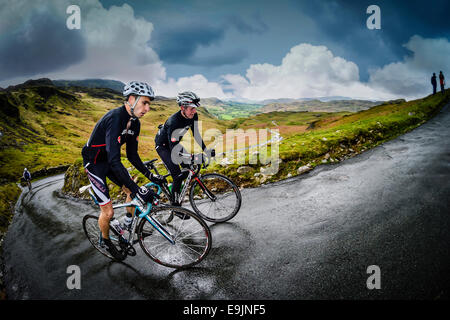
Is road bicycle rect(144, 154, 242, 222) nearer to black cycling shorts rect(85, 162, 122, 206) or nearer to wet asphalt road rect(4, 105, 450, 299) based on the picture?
wet asphalt road rect(4, 105, 450, 299)

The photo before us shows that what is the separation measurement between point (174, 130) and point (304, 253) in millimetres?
4360

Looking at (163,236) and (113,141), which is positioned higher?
(113,141)

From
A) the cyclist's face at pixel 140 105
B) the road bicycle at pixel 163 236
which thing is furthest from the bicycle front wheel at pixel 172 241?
the cyclist's face at pixel 140 105

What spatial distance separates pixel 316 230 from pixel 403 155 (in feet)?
25.1

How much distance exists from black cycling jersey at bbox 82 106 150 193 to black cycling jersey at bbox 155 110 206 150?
0.92 m

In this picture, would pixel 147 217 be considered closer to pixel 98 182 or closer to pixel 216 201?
pixel 98 182

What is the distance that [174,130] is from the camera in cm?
559

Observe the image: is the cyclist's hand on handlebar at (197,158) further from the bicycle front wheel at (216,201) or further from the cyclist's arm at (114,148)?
the cyclist's arm at (114,148)

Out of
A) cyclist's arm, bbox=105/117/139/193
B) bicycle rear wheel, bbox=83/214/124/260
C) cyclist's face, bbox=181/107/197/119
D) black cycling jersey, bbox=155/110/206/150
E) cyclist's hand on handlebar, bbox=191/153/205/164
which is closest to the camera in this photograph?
cyclist's arm, bbox=105/117/139/193

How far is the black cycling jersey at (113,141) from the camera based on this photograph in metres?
3.94

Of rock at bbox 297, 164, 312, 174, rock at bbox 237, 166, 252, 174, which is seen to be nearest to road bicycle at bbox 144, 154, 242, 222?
rock at bbox 237, 166, 252, 174

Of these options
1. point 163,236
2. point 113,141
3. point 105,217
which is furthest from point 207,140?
point 113,141

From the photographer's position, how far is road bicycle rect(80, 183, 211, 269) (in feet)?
14.0

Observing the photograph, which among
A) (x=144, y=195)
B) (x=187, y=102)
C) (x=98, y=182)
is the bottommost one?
(x=144, y=195)
